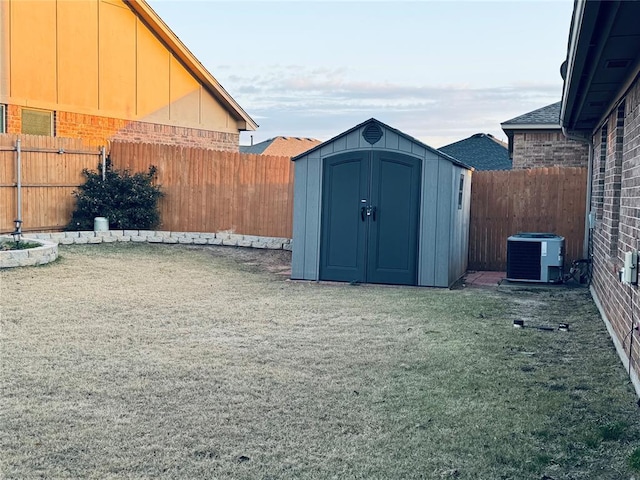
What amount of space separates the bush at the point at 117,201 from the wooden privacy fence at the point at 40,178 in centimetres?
22

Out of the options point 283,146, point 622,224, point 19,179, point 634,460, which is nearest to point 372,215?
point 622,224

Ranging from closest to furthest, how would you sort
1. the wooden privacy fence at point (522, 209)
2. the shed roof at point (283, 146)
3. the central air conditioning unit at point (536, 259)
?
the central air conditioning unit at point (536, 259) < the wooden privacy fence at point (522, 209) < the shed roof at point (283, 146)

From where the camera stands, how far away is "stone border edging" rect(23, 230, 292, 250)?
15.3m

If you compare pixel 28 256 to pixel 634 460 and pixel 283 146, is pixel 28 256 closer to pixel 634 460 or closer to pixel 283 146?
pixel 634 460

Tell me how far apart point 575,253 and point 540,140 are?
321 centimetres

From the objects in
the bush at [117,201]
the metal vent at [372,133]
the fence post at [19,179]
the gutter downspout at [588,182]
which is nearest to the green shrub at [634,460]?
the metal vent at [372,133]

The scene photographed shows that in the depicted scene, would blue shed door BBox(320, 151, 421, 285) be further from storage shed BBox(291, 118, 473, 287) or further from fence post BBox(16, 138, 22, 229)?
fence post BBox(16, 138, 22, 229)

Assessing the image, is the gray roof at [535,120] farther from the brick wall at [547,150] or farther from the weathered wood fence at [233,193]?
the weathered wood fence at [233,193]

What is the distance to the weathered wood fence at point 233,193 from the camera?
14.6 metres

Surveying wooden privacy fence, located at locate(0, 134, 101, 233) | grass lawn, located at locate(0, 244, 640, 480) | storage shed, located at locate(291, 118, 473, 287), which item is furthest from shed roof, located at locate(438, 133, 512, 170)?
grass lawn, located at locate(0, 244, 640, 480)

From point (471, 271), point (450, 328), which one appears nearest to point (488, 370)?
point (450, 328)

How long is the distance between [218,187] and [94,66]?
4.50 m

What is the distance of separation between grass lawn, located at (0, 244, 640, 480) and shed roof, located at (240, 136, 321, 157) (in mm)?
22542

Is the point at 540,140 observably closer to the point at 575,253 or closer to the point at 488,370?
the point at 575,253
